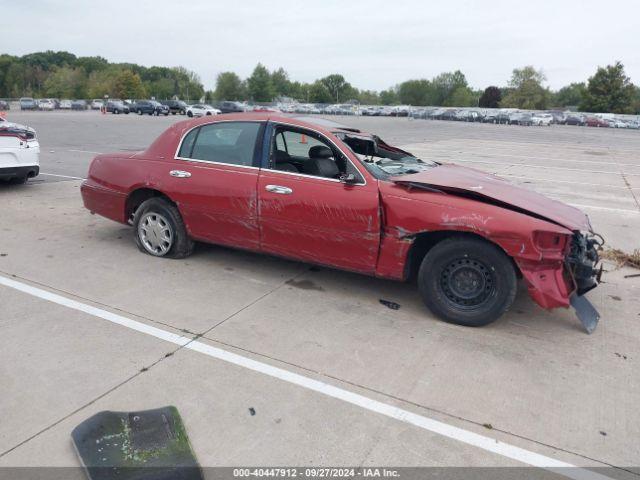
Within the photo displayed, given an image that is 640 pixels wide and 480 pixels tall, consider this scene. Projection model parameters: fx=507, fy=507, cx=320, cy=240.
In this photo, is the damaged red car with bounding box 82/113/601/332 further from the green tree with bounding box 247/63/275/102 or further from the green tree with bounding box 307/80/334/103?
the green tree with bounding box 307/80/334/103

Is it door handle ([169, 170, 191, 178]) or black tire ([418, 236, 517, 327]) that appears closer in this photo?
black tire ([418, 236, 517, 327])

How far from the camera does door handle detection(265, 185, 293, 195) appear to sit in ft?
15.2

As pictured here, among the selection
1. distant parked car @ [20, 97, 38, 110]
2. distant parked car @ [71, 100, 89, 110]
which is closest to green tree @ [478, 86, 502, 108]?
distant parked car @ [71, 100, 89, 110]

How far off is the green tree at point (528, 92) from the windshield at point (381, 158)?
92.6m

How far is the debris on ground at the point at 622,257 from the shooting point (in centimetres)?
594

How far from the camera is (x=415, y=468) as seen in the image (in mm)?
2600

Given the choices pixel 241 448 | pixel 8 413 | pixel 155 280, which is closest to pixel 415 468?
pixel 241 448

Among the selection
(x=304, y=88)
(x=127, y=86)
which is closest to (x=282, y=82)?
(x=304, y=88)

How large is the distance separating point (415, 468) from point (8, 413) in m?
2.32

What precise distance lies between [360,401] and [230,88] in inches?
4327

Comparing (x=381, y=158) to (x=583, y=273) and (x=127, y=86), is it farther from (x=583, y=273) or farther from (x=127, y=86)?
(x=127, y=86)

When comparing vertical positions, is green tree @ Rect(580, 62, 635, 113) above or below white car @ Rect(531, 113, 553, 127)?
above

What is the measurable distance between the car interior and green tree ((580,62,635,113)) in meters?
88.0

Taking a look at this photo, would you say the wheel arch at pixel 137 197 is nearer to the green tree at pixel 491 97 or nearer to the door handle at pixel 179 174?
the door handle at pixel 179 174
